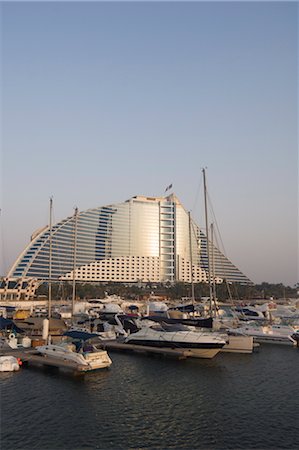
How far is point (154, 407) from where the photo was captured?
22.5 metres

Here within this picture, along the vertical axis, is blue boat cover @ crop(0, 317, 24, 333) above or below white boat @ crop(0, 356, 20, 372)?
above

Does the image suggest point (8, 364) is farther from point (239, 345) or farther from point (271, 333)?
point (271, 333)

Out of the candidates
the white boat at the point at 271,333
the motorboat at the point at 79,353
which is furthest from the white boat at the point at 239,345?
the motorboat at the point at 79,353

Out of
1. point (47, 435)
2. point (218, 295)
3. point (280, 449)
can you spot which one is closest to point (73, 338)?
point (47, 435)

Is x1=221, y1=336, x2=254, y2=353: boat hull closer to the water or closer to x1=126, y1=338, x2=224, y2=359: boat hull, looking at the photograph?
x1=126, y1=338, x2=224, y2=359: boat hull

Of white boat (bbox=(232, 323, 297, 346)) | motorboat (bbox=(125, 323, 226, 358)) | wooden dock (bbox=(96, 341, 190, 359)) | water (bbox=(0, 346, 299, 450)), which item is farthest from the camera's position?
white boat (bbox=(232, 323, 297, 346))

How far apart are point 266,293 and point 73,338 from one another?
177415 millimetres

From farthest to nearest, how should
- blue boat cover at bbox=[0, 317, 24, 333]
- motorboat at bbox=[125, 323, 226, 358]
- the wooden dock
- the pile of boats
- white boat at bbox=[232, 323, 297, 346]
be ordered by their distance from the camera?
white boat at bbox=[232, 323, 297, 346] < blue boat cover at bbox=[0, 317, 24, 333] < the wooden dock < motorboat at bbox=[125, 323, 226, 358] < the pile of boats

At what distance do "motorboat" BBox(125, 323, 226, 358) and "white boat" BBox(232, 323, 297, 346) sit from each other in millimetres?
11216

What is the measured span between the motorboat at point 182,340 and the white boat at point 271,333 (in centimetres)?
1122

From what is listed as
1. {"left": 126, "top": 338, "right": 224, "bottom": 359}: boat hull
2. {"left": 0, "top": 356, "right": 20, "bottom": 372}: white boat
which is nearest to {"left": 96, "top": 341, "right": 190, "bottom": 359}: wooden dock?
{"left": 126, "top": 338, "right": 224, "bottom": 359}: boat hull

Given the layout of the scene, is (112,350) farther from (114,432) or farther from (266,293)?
(266,293)

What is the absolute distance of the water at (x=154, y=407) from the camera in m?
18.1

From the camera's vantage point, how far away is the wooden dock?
3569 centimetres
